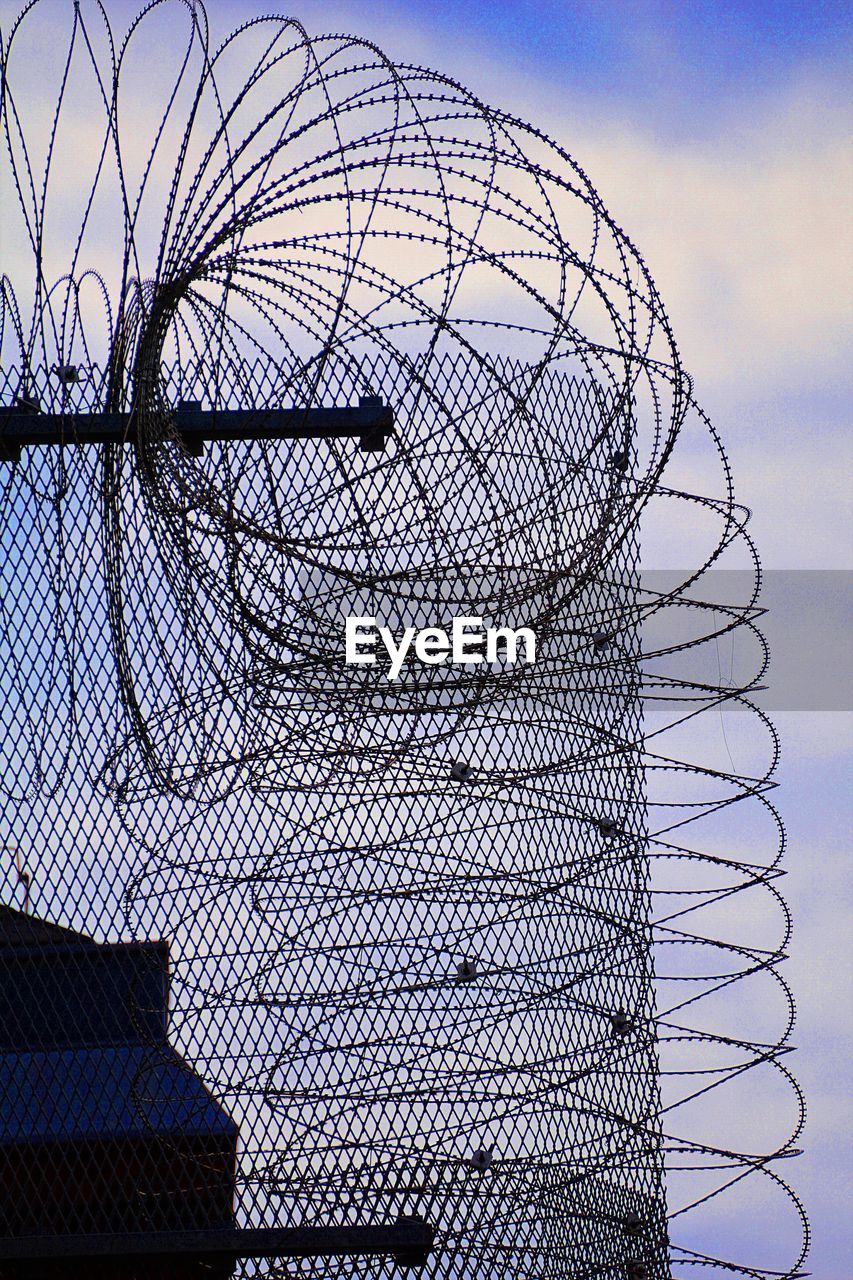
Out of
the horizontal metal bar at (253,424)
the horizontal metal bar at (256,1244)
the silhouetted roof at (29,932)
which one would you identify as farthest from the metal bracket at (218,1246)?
the horizontal metal bar at (253,424)

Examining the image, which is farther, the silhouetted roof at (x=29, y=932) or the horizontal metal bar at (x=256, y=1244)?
the silhouetted roof at (x=29, y=932)

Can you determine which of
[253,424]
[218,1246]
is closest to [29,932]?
[218,1246]

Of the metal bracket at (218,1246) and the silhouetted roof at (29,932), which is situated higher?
the silhouetted roof at (29,932)

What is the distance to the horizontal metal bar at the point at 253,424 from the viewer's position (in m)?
4.86

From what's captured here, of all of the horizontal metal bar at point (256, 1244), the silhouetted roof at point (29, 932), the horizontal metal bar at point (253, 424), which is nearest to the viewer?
the horizontal metal bar at point (256, 1244)

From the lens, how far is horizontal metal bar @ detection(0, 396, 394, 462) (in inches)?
191

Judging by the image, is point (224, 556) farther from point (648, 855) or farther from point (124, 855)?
point (648, 855)

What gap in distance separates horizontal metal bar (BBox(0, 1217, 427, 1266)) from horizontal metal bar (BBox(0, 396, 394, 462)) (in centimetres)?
262

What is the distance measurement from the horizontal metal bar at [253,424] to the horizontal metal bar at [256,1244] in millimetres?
2621

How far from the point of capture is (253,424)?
4.91 m

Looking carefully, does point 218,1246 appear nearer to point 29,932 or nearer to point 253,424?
point 29,932

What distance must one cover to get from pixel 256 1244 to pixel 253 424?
9.04 ft

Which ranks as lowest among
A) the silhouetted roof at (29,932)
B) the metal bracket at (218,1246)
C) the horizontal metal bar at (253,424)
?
the metal bracket at (218,1246)

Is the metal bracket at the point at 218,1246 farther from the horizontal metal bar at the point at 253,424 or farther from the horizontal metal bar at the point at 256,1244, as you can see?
the horizontal metal bar at the point at 253,424
